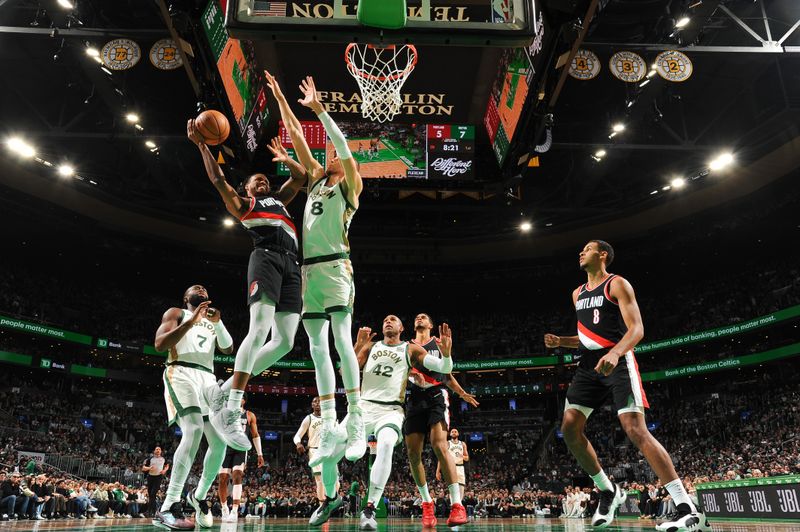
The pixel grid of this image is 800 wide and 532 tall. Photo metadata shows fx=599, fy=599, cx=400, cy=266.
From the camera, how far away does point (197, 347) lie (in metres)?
6.53

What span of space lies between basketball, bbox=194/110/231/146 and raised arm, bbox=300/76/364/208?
831 millimetres

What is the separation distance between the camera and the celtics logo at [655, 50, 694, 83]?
1371 centimetres

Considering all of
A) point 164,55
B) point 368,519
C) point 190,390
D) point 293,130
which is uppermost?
point 164,55

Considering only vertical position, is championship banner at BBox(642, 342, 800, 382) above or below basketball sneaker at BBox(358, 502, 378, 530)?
→ above

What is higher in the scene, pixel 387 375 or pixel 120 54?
pixel 120 54

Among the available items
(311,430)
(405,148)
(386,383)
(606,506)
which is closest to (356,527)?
(386,383)

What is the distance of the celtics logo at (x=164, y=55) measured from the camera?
13.5 meters

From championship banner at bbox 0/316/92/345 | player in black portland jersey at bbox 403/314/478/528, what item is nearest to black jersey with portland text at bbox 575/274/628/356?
player in black portland jersey at bbox 403/314/478/528

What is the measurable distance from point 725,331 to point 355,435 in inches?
1161

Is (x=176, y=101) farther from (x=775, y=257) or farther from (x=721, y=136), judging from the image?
(x=775, y=257)

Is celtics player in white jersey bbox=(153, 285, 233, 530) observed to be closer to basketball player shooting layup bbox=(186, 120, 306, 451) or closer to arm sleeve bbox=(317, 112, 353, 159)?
basketball player shooting layup bbox=(186, 120, 306, 451)

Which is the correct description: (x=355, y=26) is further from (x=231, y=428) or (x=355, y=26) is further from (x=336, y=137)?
(x=231, y=428)

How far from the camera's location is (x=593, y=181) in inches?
944

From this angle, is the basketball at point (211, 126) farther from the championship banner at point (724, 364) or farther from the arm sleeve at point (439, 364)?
the championship banner at point (724, 364)
